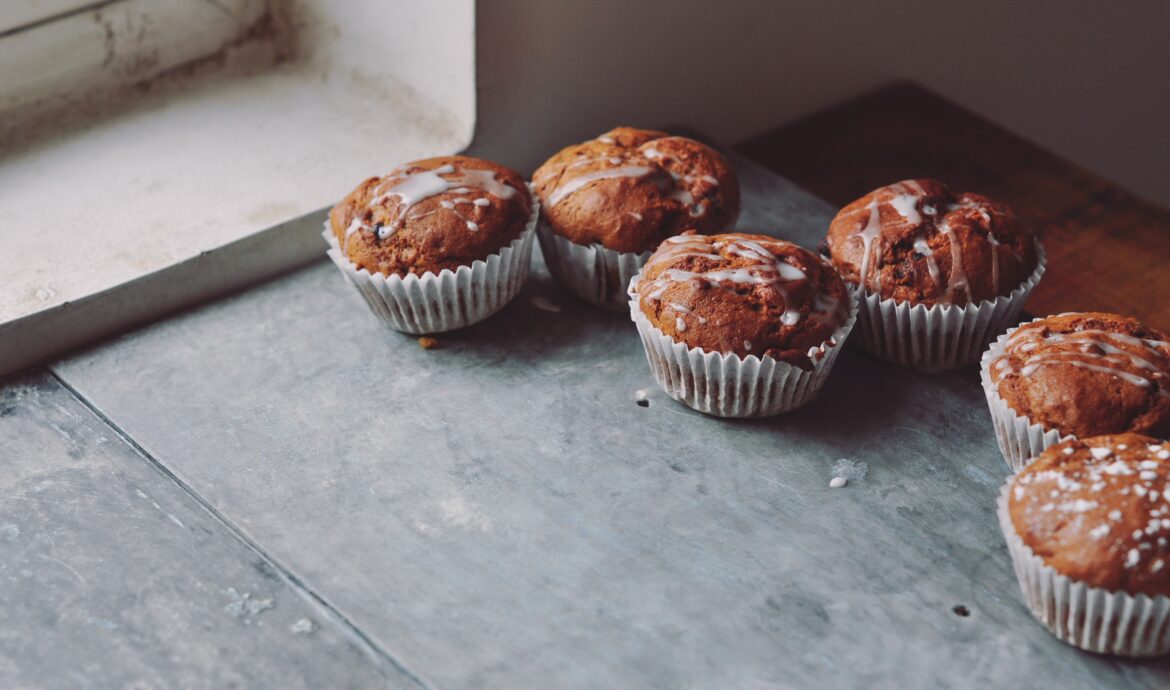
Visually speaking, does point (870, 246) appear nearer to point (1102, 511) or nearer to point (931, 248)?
point (931, 248)

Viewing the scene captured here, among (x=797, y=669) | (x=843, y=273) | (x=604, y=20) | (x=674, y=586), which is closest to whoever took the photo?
(x=797, y=669)

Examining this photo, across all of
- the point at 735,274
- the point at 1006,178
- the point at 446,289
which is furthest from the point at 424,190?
the point at 1006,178

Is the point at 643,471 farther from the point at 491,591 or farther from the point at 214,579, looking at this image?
the point at 214,579

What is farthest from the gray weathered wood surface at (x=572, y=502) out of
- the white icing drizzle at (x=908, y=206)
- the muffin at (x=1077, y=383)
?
the white icing drizzle at (x=908, y=206)

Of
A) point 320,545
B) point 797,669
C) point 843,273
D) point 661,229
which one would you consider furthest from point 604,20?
point 797,669

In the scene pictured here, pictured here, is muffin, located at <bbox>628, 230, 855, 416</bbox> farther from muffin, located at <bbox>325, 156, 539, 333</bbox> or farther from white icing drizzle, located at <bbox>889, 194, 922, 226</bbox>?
muffin, located at <bbox>325, 156, 539, 333</bbox>

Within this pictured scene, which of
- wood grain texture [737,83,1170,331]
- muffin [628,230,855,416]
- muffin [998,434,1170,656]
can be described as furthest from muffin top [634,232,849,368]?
wood grain texture [737,83,1170,331]
